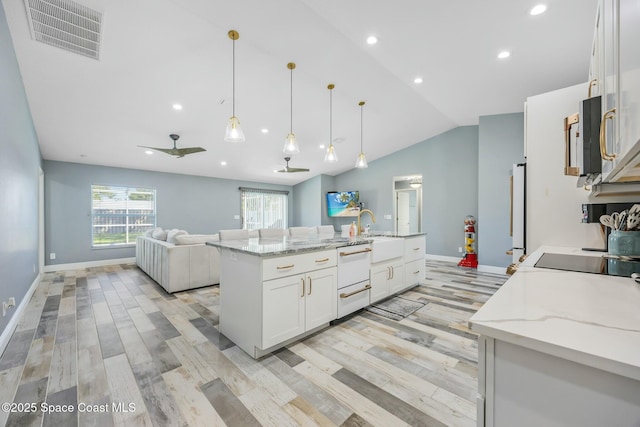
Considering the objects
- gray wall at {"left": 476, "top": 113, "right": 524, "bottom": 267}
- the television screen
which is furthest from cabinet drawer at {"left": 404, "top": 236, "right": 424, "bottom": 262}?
the television screen

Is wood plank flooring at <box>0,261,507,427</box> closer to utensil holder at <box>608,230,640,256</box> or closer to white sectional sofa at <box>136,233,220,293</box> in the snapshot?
white sectional sofa at <box>136,233,220,293</box>

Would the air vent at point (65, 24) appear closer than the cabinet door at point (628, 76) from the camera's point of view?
No

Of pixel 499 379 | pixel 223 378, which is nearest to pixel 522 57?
pixel 499 379

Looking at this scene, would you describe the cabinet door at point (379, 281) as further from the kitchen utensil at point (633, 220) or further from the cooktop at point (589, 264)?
the kitchen utensil at point (633, 220)

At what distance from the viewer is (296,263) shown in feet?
7.30

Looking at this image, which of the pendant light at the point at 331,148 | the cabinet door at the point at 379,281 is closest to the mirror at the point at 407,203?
the pendant light at the point at 331,148

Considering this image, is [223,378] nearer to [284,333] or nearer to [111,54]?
[284,333]

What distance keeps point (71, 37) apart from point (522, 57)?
4913 mm

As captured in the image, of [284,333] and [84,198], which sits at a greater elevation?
[84,198]

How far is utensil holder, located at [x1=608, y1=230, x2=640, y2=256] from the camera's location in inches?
45.7

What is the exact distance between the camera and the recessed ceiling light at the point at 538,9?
2.26m

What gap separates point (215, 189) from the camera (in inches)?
297

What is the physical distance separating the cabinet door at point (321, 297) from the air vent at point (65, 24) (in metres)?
3.15

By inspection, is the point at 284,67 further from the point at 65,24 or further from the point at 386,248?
the point at 386,248
